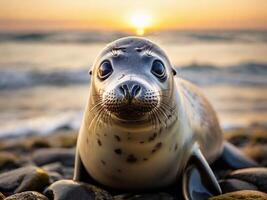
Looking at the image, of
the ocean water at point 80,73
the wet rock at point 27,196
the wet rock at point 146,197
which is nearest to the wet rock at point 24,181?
the wet rock at point 27,196

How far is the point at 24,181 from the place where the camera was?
4102 mm

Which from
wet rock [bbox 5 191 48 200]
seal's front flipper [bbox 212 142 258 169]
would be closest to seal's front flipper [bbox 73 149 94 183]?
wet rock [bbox 5 191 48 200]

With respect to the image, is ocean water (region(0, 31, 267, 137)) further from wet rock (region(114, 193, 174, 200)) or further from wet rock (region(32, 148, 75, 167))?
wet rock (region(114, 193, 174, 200))

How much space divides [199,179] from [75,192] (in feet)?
3.41

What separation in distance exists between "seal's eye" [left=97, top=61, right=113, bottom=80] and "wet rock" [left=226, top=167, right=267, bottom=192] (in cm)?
183

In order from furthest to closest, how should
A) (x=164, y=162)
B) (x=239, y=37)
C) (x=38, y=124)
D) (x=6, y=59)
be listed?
1. (x=239, y=37)
2. (x=6, y=59)
3. (x=38, y=124)
4. (x=164, y=162)

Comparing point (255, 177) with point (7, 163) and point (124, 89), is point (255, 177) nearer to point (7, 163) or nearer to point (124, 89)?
point (124, 89)

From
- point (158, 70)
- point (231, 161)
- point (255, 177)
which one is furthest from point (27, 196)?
point (231, 161)

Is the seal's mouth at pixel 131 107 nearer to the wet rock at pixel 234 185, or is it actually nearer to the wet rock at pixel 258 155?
the wet rock at pixel 234 185

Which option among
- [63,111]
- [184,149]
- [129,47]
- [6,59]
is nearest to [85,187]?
[184,149]

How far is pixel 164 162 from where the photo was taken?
357 centimetres

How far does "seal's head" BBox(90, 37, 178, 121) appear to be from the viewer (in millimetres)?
2842

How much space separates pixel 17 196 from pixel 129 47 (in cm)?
134

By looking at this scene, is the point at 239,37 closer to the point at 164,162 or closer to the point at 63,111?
the point at 63,111
